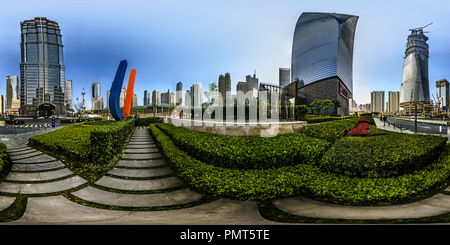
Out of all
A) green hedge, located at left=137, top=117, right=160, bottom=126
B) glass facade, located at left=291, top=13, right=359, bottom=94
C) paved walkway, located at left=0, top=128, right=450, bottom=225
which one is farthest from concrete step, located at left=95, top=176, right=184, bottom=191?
glass facade, located at left=291, top=13, right=359, bottom=94

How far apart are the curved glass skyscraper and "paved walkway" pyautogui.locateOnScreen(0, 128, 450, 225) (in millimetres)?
80399

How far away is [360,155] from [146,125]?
23002mm

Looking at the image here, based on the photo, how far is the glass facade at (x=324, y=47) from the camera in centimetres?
7581

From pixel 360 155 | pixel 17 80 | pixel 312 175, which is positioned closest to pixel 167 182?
pixel 312 175

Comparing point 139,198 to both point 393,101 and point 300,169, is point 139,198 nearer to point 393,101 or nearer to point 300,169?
point 300,169

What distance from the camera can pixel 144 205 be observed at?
3.34 meters

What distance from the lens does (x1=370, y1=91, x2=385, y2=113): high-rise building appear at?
123 metres

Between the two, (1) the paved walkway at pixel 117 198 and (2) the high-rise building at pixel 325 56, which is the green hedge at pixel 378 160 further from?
(2) the high-rise building at pixel 325 56

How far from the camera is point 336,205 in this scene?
10.2 feet

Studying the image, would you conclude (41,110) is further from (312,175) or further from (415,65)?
(415,65)

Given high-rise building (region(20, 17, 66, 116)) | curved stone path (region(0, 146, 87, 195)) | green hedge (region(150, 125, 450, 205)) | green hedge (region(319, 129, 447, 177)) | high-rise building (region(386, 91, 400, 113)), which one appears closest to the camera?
green hedge (region(150, 125, 450, 205))

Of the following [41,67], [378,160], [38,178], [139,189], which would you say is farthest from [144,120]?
[41,67]

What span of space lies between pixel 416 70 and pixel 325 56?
2861cm

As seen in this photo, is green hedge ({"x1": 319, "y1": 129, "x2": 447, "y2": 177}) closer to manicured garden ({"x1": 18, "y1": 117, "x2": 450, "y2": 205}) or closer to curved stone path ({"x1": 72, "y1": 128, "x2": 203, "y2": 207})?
manicured garden ({"x1": 18, "y1": 117, "x2": 450, "y2": 205})
